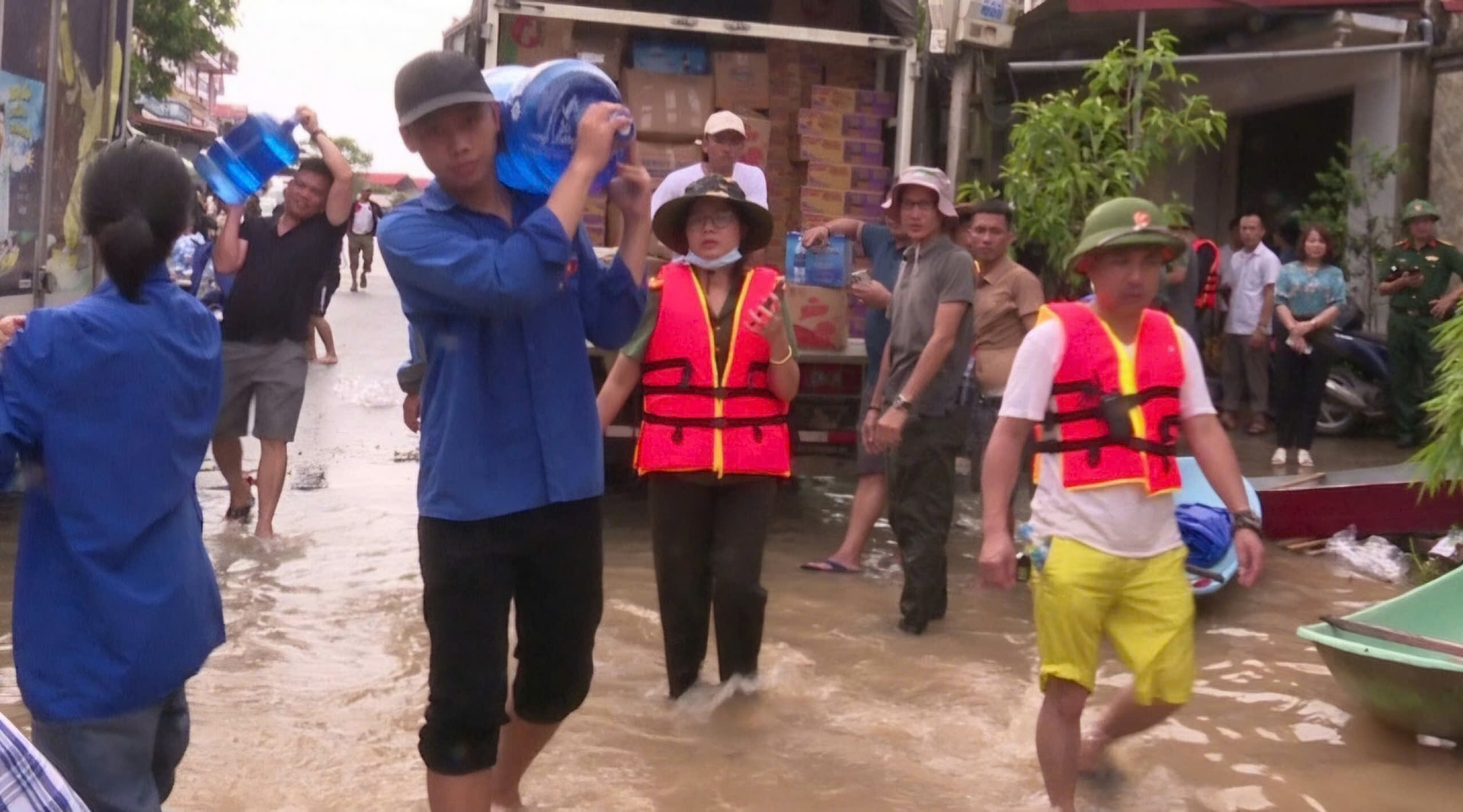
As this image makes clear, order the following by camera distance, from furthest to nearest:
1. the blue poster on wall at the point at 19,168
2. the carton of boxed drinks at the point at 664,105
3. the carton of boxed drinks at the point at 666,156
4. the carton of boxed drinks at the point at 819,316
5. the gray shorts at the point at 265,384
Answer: the carton of boxed drinks at the point at 664,105 < the carton of boxed drinks at the point at 666,156 < the carton of boxed drinks at the point at 819,316 < the gray shorts at the point at 265,384 < the blue poster on wall at the point at 19,168

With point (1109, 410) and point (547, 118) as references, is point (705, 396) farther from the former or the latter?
point (547, 118)

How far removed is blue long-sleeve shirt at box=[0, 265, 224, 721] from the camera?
2721 millimetres

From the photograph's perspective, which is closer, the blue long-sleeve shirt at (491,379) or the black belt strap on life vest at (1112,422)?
the blue long-sleeve shirt at (491,379)

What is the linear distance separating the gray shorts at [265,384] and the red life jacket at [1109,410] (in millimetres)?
4485

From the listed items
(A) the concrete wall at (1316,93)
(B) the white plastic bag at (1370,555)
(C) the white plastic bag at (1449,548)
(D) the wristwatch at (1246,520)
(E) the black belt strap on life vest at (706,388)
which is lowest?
(B) the white plastic bag at (1370,555)

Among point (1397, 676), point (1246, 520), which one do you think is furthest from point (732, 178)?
point (1397, 676)

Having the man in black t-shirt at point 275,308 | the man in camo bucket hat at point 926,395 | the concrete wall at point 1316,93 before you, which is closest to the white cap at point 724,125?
the man in camo bucket hat at point 926,395

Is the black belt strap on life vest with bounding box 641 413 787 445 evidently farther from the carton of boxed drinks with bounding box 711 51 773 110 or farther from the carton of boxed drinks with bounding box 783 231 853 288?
the carton of boxed drinks with bounding box 711 51 773 110

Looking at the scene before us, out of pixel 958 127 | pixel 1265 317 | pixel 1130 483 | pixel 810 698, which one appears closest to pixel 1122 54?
pixel 958 127

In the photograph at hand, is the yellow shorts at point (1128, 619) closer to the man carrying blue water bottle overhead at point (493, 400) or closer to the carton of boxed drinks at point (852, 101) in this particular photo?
the man carrying blue water bottle overhead at point (493, 400)

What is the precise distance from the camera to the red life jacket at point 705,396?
4902 millimetres

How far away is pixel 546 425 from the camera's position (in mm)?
3389

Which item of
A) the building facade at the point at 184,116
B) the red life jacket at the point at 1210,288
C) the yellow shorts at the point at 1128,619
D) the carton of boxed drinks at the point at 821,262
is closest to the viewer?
the yellow shorts at the point at 1128,619

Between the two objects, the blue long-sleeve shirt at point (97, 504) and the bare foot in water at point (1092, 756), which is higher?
the blue long-sleeve shirt at point (97, 504)
